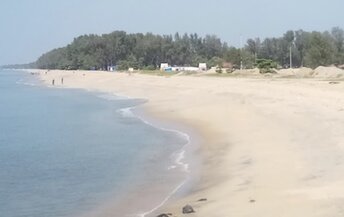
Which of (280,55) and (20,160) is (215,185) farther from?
(280,55)

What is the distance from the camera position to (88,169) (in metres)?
17.3

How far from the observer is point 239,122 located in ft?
87.4

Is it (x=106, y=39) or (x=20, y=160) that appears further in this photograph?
(x=106, y=39)

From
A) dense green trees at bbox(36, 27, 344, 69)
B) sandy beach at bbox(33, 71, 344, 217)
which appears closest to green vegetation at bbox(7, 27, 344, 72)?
dense green trees at bbox(36, 27, 344, 69)

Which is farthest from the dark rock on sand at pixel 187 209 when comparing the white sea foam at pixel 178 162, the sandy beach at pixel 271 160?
the white sea foam at pixel 178 162

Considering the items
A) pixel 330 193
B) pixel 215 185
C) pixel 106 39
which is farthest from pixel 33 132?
pixel 106 39

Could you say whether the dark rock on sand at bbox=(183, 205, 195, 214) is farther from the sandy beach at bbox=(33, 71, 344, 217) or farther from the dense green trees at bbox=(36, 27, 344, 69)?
the dense green trees at bbox=(36, 27, 344, 69)

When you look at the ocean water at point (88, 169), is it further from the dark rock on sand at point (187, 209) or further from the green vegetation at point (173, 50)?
the green vegetation at point (173, 50)

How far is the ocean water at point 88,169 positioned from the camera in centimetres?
1277

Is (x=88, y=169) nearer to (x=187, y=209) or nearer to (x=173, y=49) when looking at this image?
(x=187, y=209)

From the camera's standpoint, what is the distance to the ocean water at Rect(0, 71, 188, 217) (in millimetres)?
12766

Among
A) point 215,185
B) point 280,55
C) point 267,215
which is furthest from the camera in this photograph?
point 280,55

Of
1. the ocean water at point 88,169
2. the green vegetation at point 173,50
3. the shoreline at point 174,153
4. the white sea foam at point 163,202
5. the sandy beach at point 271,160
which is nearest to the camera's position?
the sandy beach at point 271,160

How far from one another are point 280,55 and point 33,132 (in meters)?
114
